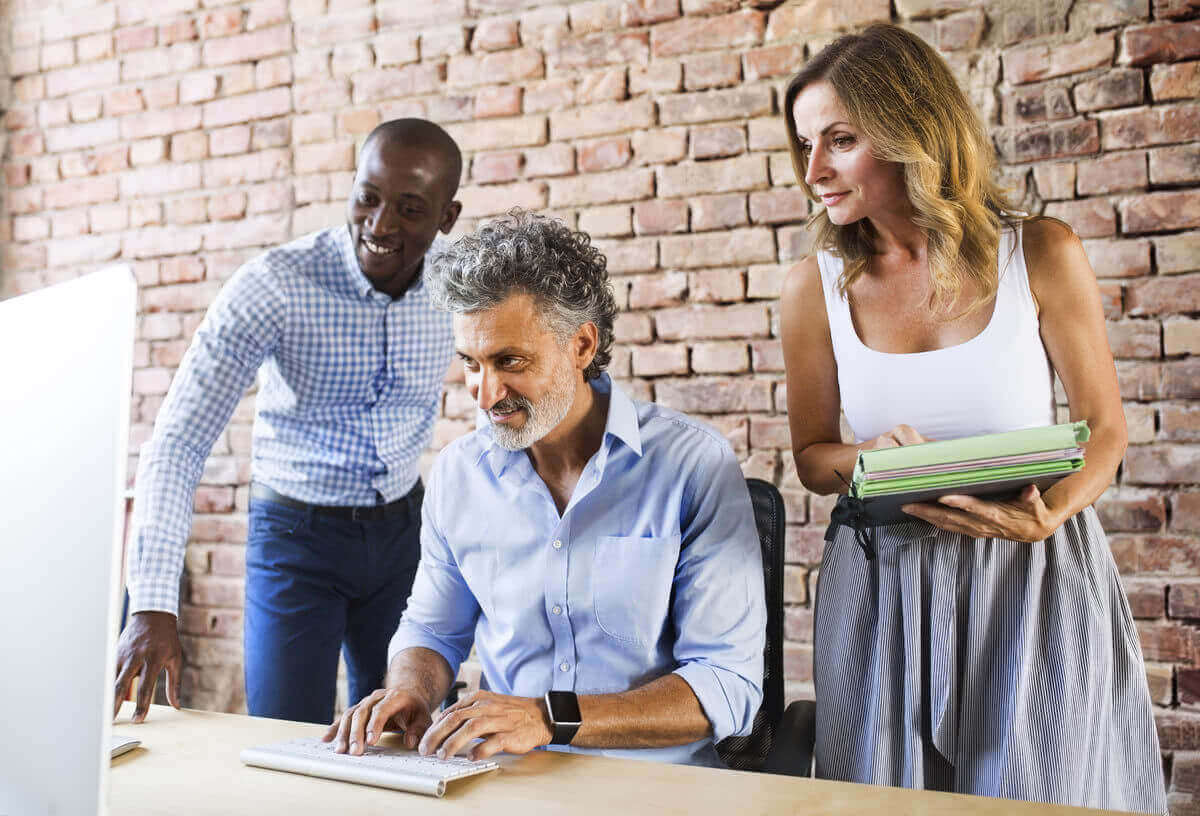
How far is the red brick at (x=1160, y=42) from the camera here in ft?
6.51

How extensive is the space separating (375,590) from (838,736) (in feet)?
3.49

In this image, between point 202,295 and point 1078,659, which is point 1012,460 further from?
point 202,295

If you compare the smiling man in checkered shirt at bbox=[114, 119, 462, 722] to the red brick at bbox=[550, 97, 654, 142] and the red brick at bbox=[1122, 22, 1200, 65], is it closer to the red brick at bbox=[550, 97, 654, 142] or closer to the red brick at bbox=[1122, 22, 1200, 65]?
the red brick at bbox=[550, 97, 654, 142]

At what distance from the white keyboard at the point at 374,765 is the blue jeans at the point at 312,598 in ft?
2.82

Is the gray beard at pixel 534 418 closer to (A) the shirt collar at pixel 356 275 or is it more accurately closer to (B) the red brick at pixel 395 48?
(A) the shirt collar at pixel 356 275

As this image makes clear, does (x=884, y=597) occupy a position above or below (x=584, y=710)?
above

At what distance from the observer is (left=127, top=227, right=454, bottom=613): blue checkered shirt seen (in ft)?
6.21

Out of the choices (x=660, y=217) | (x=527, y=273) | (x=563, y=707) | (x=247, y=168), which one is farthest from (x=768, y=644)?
(x=247, y=168)

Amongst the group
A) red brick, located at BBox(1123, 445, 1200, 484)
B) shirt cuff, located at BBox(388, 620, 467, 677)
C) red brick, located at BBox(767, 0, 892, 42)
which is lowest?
shirt cuff, located at BBox(388, 620, 467, 677)

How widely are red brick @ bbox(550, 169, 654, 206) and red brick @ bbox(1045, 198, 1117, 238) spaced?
0.93m

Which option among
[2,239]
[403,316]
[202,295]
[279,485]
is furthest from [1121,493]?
[2,239]

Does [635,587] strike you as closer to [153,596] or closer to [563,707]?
[563,707]

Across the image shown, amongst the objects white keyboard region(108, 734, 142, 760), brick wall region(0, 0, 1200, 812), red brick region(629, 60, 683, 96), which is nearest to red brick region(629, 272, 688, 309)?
brick wall region(0, 0, 1200, 812)

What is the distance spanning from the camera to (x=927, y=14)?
2182 millimetres
